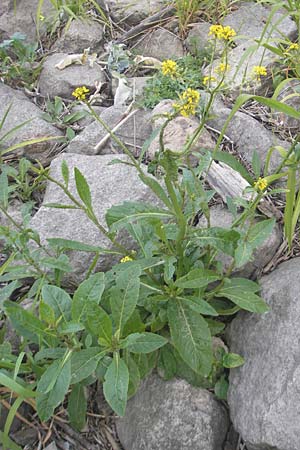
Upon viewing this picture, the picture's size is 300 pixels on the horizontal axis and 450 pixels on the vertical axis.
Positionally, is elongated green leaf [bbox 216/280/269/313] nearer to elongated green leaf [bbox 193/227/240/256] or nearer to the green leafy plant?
elongated green leaf [bbox 193/227/240/256]

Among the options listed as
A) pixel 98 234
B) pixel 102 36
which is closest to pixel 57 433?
pixel 98 234

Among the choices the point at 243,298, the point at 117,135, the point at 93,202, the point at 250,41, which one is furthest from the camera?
the point at 250,41

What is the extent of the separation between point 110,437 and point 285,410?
2.12 ft

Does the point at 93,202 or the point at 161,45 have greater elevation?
the point at 161,45

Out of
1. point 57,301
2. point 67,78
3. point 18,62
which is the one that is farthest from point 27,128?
point 57,301

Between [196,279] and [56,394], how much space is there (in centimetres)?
57

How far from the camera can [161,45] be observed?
10.7 ft

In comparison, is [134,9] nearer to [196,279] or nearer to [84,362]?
[196,279]

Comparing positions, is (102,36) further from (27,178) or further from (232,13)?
(27,178)

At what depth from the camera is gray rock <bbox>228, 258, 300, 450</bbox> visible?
1.74 metres

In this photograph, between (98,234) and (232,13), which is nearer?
(98,234)

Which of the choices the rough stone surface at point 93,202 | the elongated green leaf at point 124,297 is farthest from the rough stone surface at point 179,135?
the elongated green leaf at point 124,297

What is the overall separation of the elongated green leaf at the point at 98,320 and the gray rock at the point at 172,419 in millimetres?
407

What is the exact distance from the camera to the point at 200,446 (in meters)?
1.82
